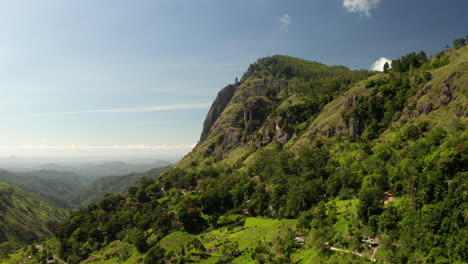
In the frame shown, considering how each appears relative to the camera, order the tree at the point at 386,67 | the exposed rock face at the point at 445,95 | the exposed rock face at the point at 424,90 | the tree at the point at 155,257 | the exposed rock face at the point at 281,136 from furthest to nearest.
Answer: the tree at the point at 386,67, the exposed rock face at the point at 281,136, the exposed rock face at the point at 424,90, the exposed rock face at the point at 445,95, the tree at the point at 155,257

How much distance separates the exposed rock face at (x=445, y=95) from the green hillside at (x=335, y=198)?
53 centimetres

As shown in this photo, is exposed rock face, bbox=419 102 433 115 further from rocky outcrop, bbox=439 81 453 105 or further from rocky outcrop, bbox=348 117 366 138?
rocky outcrop, bbox=348 117 366 138

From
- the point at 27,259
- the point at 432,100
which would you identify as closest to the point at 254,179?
the point at 432,100

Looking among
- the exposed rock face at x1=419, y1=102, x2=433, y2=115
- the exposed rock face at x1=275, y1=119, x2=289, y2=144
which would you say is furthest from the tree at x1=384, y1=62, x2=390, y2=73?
the exposed rock face at x1=275, y1=119, x2=289, y2=144

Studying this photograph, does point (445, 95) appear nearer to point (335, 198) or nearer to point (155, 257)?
point (335, 198)

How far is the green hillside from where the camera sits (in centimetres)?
5944

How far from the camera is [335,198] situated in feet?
314

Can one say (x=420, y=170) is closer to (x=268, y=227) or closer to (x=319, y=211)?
(x=319, y=211)

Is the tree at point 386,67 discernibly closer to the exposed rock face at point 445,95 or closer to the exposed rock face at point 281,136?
the exposed rock face at point 445,95

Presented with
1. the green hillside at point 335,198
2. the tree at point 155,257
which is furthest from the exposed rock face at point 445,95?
the tree at point 155,257

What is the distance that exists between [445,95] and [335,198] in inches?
2936

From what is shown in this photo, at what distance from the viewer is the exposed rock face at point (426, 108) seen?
11593 centimetres

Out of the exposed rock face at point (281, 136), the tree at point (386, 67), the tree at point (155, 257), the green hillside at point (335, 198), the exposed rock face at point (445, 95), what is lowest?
the tree at point (155, 257)

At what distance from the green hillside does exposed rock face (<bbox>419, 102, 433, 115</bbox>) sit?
39cm
